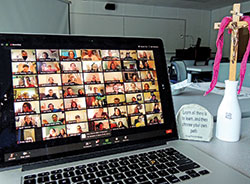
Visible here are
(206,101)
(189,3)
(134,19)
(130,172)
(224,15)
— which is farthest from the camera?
(224,15)

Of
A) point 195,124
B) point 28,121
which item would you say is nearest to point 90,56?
point 28,121

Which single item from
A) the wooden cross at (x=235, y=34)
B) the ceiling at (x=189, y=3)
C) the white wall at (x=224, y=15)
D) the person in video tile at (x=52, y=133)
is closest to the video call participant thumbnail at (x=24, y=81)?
the person in video tile at (x=52, y=133)

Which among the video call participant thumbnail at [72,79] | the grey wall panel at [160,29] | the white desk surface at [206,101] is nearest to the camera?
the video call participant thumbnail at [72,79]

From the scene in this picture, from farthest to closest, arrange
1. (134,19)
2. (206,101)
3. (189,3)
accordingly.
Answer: (134,19), (189,3), (206,101)

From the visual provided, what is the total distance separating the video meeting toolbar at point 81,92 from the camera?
1.49 ft

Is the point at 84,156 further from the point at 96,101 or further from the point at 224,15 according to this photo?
the point at 224,15

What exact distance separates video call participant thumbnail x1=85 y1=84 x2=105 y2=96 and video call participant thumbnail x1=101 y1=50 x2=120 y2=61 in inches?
2.8

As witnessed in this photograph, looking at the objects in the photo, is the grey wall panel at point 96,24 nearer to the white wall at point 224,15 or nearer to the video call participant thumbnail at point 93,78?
the white wall at point 224,15

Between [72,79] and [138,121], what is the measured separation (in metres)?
0.19

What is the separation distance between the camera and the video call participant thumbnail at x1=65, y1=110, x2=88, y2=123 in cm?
48

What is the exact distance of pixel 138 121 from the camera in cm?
54

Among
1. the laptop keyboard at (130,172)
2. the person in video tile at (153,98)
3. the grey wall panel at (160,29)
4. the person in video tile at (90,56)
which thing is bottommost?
the laptop keyboard at (130,172)

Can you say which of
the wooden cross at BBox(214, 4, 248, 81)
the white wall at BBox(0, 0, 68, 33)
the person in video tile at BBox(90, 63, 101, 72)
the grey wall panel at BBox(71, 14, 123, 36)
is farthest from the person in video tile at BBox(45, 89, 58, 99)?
the grey wall panel at BBox(71, 14, 123, 36)

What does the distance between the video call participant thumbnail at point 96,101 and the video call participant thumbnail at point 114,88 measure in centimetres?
2
